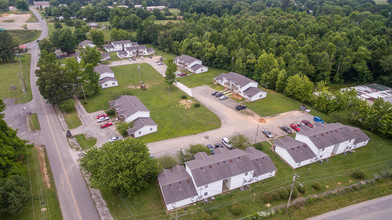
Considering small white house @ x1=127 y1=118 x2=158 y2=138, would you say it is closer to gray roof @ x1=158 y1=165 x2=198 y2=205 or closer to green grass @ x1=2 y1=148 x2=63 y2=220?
gray roof @ x1=158 y1=165 x2=198 y2=205

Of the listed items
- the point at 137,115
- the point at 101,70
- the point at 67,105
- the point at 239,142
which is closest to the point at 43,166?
the point at 137,115

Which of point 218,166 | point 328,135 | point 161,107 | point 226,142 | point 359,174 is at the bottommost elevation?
point 161,107

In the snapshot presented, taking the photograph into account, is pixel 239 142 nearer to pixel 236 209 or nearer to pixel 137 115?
pixel 236 209

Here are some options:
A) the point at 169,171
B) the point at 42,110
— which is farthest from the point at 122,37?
the point at 169,171

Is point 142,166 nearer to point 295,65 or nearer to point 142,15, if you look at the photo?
point 295,65

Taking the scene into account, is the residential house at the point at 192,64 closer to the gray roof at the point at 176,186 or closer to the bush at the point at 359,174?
the gray roof at the point at 176,186
